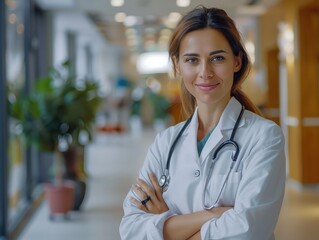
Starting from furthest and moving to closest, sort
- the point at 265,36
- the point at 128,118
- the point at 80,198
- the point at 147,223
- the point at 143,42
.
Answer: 1. the point at 128,118
2. the point at 265,36
3. the point at 80,198
4. the point at 143,42
5. the point at 147,223

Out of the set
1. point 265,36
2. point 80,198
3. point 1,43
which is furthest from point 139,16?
point 265,36

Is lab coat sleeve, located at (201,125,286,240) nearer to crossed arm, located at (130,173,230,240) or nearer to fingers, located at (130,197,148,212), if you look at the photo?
crossed arm, located at (130,173,230,240)

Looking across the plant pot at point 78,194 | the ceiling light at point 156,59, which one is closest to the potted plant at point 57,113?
the plant pot at point 78,194

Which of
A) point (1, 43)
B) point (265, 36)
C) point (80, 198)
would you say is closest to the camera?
point (1, 43)

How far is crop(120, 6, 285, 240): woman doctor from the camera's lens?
1.53m

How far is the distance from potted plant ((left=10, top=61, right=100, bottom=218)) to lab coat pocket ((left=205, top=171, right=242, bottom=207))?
4.56 meters

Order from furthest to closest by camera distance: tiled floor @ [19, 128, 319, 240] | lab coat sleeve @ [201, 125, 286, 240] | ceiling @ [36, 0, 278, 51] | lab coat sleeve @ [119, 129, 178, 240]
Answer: tiled floor @ [19, 128, 319, 240], ceiling @ [36, 0, 278, 51], lab coat sleeve @ [119, 129, 178, 240], lab coat sleeve @ [201, 125, 286, 240]

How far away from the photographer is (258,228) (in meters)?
1.52

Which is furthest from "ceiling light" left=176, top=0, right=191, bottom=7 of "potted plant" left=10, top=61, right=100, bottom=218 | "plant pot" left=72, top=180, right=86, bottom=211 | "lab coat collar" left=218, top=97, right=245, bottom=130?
"plant pot" left=72, top=180, right=86, bottom=211

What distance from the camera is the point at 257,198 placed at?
1509 mm

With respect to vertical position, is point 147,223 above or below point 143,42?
below

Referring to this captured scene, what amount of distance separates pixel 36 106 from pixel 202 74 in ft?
15.5

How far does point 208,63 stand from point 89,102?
467 centimetres

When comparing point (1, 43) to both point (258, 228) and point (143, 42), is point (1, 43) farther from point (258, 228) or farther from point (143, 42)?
point (258, 228)
